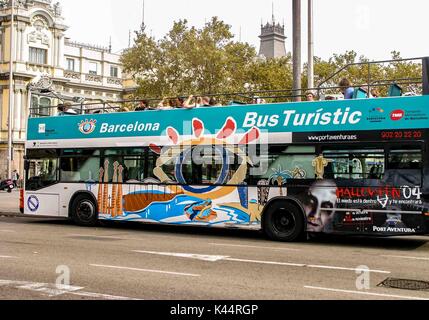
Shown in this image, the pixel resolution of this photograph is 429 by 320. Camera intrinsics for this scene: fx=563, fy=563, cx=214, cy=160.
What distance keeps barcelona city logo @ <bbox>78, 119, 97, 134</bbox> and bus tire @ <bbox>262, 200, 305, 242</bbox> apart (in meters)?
6.34

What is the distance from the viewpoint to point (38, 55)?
61375 millimetres

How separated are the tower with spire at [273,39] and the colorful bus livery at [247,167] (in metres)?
76.0

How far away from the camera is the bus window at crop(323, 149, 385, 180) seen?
1262 cm

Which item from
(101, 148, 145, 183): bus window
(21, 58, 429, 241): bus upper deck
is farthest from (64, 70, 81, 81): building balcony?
(101, 148, 145, 183): bus window

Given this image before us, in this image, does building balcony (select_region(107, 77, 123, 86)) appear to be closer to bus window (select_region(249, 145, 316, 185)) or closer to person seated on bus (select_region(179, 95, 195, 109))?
person seated on bus (select_region(179, 95, 195, 109))

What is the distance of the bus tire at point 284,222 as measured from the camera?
13.6m

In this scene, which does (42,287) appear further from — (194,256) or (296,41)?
(296,41)

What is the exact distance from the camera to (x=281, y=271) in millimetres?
9227

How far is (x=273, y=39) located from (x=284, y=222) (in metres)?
81.4

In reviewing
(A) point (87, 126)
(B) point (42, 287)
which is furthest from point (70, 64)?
(B) point (42, 287)

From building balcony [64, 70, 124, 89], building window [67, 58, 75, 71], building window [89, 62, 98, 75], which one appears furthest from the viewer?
building window [89, 62, 98, 75]
